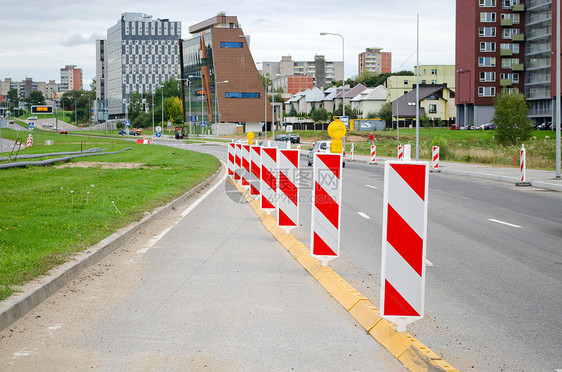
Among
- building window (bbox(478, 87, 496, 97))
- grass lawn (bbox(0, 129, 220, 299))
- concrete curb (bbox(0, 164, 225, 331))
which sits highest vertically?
building window (bbox(478, 87, 496, 97))

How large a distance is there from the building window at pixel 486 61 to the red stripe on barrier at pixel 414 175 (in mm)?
105396

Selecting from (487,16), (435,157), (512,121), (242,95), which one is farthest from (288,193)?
(242,95)

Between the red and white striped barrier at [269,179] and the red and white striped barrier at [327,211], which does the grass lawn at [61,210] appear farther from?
the red and white striped barrier at [327,211]

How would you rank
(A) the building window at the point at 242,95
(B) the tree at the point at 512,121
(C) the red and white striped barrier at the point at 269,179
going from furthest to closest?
(A) the building window at the point at 242,95 < (B) the tree at the point at 512,121 < (C) the red and white striped barrier at the point at 269,179

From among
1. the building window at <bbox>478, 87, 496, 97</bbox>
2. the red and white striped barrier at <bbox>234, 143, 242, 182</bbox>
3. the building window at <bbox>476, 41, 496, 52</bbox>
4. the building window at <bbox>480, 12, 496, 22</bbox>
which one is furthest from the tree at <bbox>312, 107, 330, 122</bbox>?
the red and white striped barrier at <bbox>234, 143, 242, 182</bbox>

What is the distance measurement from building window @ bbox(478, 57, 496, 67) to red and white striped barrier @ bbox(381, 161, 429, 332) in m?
105

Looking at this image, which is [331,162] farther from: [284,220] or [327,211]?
[284,220]

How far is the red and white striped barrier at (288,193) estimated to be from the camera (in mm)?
11117

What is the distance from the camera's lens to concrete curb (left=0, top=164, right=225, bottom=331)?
609 cm

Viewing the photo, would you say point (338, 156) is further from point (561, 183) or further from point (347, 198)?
point (561, 183)

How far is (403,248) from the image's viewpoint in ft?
18.4

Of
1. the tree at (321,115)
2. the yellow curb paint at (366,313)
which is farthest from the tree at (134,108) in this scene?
the yellow curb paint at (366,313)

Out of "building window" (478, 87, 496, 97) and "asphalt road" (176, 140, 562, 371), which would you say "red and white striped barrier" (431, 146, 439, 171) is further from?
"building window" (478, 87, 496, 97)

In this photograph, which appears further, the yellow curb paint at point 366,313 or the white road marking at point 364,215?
the white road marking at point 364,215
